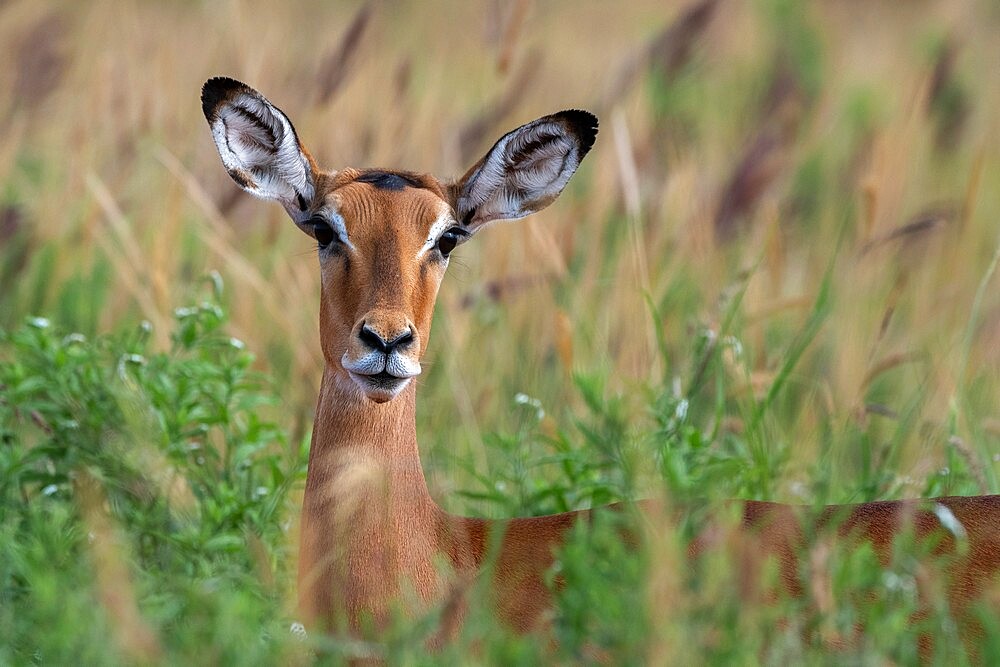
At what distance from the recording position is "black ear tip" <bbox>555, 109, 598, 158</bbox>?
501 cm

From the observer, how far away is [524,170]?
17.3 feet

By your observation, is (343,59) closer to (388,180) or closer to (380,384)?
(388,180)

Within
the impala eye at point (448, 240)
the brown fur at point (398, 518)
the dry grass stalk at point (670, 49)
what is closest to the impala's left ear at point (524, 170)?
the impala eye at point (448, 240)

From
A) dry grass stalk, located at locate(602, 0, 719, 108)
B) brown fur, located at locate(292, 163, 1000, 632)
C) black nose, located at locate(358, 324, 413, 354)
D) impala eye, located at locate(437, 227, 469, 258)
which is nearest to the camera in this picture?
black nose, located at locate(358, 324, 413, 354)

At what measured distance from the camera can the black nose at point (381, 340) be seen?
4230 mm

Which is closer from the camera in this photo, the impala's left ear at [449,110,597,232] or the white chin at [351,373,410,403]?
the white chin at [351,373,410,403]

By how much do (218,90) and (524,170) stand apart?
1075 mm

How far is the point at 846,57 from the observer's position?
1394 centimetres

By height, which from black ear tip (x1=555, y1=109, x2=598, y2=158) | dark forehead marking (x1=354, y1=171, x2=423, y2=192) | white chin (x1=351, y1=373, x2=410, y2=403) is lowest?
white chin (x1=351, y1=373, x2=410, y2=403)

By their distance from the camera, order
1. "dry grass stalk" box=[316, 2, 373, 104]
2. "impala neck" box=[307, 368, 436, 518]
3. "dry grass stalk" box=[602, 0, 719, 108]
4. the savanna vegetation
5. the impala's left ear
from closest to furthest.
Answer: the savanna vegetation, "impala neck" box=[307, 368, 436, 518], the impala's left ear, "dry grass stalk" box=[316, 2, 373, 104], "dry grass stalk" box=[602, 0, 719, 108]

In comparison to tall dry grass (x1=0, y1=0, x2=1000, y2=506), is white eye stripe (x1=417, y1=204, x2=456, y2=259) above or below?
below

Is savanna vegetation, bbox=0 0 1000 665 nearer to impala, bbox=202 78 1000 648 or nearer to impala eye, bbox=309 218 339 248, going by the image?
impala, bbox=202 78 1000 648

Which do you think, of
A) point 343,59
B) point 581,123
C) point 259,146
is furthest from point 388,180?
point 343,59

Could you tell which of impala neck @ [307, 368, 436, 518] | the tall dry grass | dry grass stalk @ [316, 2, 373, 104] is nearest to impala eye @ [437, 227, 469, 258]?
impala neck @ [307, 368, 436, 518]
